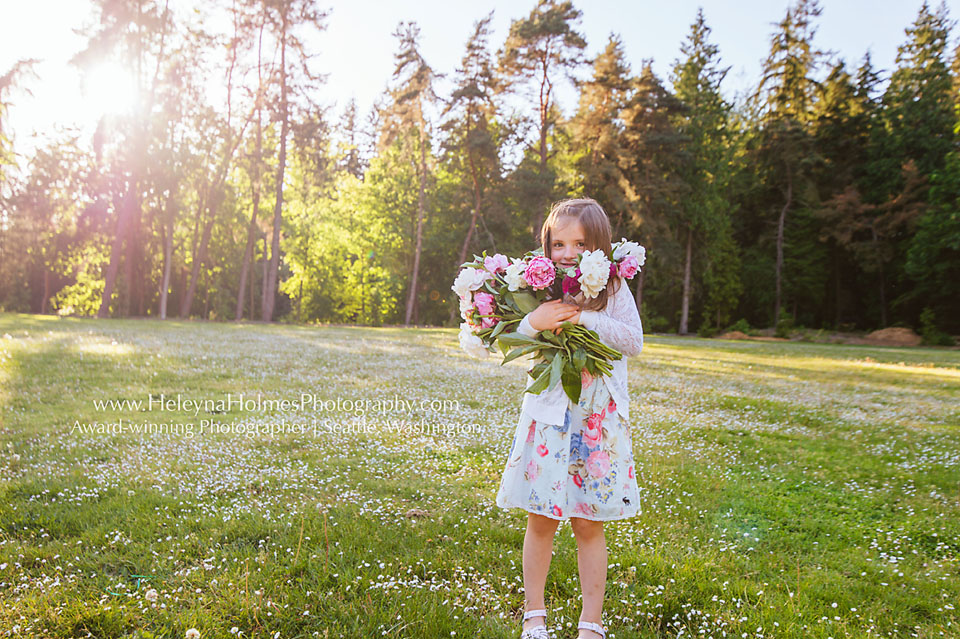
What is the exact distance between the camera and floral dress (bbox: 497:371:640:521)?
2969mm

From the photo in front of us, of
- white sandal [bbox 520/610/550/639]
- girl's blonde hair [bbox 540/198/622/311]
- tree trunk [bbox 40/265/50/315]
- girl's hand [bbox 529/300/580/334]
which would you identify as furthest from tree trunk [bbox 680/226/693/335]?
tree trunk [bbox 40/265/50/315]

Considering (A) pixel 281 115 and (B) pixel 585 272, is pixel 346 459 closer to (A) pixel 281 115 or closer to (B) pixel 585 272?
(B) pixel 585 272

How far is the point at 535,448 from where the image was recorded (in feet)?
10.1

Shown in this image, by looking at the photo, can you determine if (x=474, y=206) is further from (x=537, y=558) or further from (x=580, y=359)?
(x=537, y=558)

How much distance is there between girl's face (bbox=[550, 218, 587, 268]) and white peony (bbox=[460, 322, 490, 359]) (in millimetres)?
674

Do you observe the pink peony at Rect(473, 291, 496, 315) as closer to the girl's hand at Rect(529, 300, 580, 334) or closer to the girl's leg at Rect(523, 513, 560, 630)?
the girl's hand at Rect(529, 300, 580, 334)

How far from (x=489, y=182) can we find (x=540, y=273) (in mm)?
35712

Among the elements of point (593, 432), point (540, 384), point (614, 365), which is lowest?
point (593, 432)

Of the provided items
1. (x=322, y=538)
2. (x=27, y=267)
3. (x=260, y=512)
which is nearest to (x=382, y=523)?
(x=322, y=538)

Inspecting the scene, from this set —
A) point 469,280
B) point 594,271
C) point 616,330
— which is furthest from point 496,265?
point 616,330

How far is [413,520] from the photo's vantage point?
4527 mm

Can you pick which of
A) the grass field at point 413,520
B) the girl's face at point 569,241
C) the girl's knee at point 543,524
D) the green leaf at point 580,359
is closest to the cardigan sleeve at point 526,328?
the green leaf at point 580,359

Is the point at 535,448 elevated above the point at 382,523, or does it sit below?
above

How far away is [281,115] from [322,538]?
1241 inches
